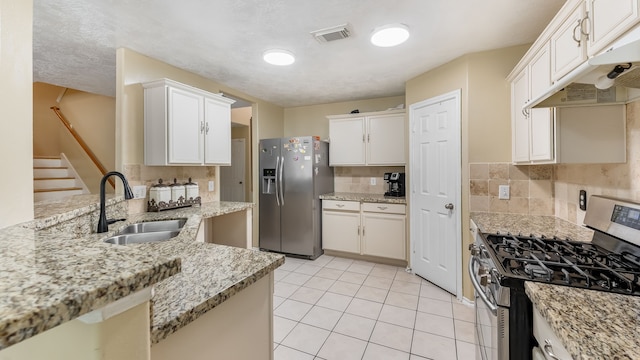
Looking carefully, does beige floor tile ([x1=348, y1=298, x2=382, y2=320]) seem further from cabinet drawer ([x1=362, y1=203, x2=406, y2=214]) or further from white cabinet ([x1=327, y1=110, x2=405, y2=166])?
white cabinet ([x1=327, y1=110, x2=405, y2=166])

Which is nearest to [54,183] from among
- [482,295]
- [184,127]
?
[184,127]

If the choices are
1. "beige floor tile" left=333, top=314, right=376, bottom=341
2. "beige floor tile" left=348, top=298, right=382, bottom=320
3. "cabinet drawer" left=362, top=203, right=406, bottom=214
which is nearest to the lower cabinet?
"cabinet drawer" left=362, top=203, right=406, bottom=214

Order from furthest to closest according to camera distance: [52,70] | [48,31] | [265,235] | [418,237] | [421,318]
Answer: [265,235] < [418,237] < [52,70] < [421,318] < [48,31]

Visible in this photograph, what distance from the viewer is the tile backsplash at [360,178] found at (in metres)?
4.06

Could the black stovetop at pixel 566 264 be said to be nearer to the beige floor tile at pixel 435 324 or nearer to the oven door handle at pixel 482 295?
the oven door handle at pixel 482 295

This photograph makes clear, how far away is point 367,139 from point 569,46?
2486 mm

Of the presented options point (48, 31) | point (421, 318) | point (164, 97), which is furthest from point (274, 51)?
point (421, 318)

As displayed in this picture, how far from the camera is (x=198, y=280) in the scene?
92 cm

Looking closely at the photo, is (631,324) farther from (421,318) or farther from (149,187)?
(149,187)

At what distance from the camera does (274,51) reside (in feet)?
7.97

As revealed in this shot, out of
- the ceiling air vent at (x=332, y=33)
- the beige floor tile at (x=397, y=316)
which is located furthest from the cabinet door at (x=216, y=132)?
the beige floor tile at (x=397, y=316)

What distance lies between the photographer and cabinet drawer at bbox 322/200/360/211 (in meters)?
3.68

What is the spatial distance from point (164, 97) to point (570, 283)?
2.95 meters

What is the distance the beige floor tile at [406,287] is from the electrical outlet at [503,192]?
124cm
